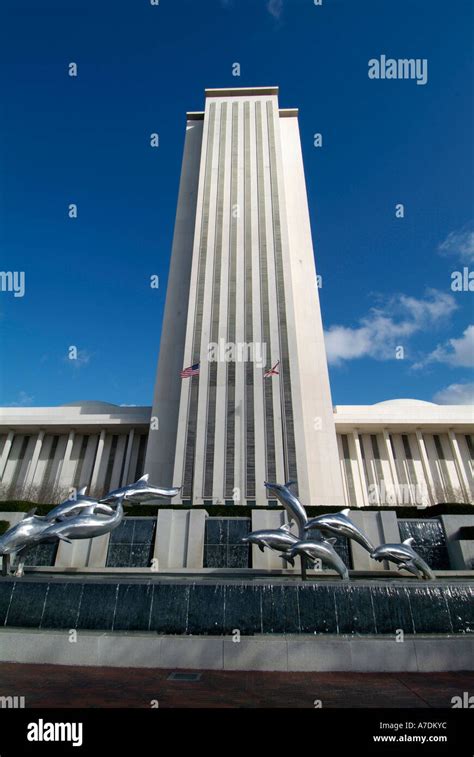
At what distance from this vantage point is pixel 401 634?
8297 mm

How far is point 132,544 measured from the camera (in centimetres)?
1766

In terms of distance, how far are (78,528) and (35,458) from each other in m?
35.2

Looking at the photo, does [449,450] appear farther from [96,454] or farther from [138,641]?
[138,641]

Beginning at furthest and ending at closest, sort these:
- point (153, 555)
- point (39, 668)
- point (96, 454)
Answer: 1. point (96, 454)
2. point (153, 555)
3. point (39, 668)

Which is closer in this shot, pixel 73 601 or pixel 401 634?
pixel 401 634

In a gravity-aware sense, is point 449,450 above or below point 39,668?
above

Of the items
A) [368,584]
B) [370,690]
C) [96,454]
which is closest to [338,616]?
[368,584]

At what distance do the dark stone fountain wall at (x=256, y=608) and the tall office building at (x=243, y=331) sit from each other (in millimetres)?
21933

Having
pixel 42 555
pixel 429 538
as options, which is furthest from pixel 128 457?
pixel 429 538

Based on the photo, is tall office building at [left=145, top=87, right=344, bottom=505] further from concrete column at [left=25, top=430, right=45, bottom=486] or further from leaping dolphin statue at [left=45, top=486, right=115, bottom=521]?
leaping dolphin statue at [left=45, top=486, right=115, bottom=521]

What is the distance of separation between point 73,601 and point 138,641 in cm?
198

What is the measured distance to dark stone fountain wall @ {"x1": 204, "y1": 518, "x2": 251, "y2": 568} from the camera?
57.1 ft

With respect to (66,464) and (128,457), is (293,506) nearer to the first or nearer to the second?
(128,457)
